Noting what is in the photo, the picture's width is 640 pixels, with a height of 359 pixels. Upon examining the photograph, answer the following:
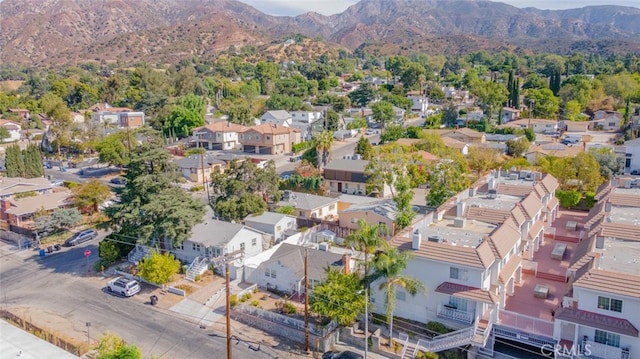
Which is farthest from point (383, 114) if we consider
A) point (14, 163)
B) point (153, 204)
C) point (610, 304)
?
point (610, 304)

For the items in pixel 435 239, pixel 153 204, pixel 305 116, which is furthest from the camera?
pixel 305 116

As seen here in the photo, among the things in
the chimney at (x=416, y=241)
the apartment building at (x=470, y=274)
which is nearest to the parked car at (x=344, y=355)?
the apartment building at (x=470, y=274)

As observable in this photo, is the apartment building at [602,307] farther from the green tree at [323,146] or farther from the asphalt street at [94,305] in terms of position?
the green tree at [323,146]

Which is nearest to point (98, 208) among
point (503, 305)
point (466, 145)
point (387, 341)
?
point (387, 341)

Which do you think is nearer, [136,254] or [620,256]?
[620,256]

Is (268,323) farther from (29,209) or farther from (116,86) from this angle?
(116,86)

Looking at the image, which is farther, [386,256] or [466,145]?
[466,145]

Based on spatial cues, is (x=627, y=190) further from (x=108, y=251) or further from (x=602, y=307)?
(x=108, y=251)
